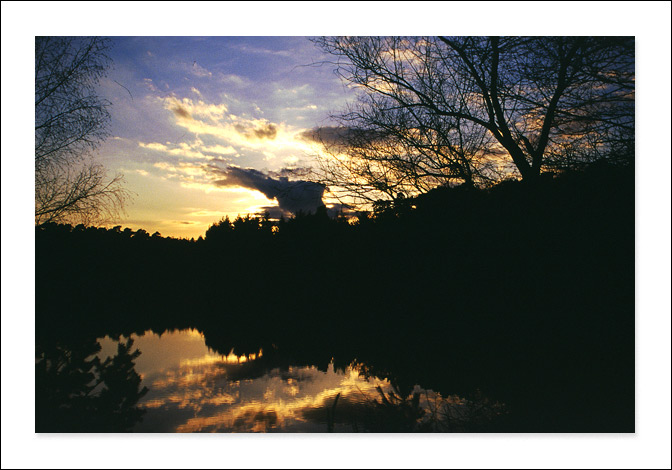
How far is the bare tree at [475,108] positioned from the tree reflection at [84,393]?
2.54 m

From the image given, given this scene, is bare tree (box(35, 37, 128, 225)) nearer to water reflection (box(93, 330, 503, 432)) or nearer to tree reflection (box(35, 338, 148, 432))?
tree reflection (box(35, 338, 148, 432))

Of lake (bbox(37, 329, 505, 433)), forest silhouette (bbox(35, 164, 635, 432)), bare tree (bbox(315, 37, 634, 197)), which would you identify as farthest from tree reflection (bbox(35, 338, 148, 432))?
bare tree (bbox(315, 37, 634, 197))

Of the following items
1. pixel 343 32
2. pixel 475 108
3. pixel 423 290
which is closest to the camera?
pixel 343 32

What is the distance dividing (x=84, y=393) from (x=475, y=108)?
4222 millimetres

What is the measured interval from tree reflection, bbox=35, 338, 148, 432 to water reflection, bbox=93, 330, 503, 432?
0.10 meters

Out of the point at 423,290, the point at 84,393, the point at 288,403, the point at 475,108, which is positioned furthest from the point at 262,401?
the point at 475,108

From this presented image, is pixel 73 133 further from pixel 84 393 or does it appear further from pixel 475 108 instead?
pixel 475 108

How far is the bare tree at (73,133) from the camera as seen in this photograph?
312 centimetres

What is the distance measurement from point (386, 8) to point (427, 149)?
1.44m

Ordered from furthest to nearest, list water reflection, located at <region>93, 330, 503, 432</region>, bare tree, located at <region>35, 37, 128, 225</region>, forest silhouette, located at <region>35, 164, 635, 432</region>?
bare tree, located at <region>35, 37, 128, 225</region>
forest silhouette, located at <region>35, 164, 635, 432</region>
water reflection, located at <region>93, 330, 503, 432</region>

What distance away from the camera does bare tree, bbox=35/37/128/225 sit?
3123 mm

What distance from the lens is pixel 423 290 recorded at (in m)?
3.68

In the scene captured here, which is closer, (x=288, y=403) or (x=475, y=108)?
(x=288, y=403)

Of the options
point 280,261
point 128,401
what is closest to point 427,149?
point 280,261
